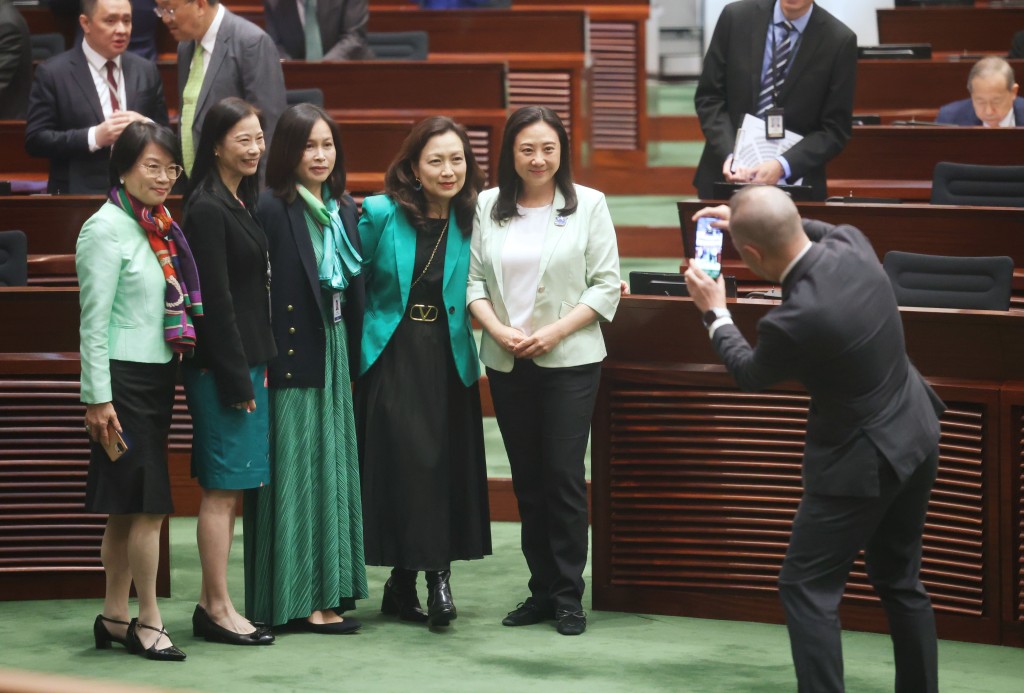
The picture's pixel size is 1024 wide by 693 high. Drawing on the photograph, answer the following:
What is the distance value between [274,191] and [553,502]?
99 cm

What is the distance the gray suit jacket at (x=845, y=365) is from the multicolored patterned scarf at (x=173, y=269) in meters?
1.21

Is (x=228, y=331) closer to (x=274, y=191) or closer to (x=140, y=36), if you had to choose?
(x=274, y=191)

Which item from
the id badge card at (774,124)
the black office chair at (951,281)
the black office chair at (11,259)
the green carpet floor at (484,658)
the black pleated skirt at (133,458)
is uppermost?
the id badge card at (774,124)

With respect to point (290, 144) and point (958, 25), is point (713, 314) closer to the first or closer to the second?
point (290, 144)

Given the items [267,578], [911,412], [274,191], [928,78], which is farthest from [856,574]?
[928,78]

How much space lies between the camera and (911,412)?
8.84 feet

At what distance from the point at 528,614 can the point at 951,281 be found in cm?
145

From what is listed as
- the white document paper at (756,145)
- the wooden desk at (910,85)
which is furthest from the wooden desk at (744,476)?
the wooden desk at (910,85)

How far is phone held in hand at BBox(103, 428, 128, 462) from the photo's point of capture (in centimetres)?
318

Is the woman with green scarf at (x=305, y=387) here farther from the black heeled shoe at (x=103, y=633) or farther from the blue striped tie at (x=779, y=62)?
the blue striped tie at (x=779, y=62)

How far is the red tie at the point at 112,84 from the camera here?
4.77m

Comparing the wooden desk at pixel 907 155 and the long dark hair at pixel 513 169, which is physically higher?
the wooden desk at pixel 907 155

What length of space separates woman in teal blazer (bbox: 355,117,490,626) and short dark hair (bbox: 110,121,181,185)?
55 cm

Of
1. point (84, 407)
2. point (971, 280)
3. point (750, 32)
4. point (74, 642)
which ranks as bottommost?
point (74, 642)
